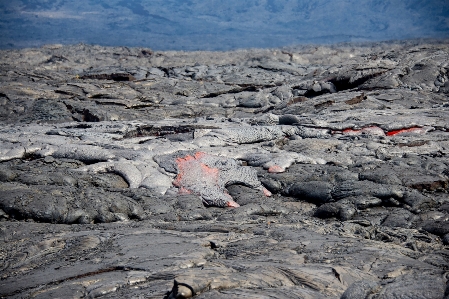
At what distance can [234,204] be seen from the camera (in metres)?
7.05

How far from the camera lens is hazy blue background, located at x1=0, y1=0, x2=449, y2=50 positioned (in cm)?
13612

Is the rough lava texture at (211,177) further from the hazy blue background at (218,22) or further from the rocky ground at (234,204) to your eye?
the hazy blue background at (218,22)

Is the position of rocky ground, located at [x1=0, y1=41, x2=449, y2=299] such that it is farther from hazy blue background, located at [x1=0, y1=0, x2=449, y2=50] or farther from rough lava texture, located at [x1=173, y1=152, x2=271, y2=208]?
hazy blue background, located at [x1=0, y1=0, x2=449, y2=50]

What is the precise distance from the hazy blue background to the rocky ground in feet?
373

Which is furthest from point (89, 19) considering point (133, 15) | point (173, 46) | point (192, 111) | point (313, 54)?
point (192, 111)

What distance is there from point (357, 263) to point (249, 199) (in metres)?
3.03

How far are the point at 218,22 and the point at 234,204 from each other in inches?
6962

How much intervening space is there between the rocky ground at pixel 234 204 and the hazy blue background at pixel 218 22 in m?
114

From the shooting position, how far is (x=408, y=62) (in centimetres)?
1706

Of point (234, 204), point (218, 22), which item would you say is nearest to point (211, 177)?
point (234, 204)

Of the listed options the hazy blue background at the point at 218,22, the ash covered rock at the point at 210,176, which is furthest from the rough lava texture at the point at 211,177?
the hazy blue background at the point at 218,22

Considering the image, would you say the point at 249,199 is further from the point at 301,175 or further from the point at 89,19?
the point at 89,19

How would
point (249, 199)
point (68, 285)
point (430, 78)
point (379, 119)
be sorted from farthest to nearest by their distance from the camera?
point (430, 78), point (379, 119), point (249, 199), point (68, 285)

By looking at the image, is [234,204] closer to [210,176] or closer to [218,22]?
[210,176]
